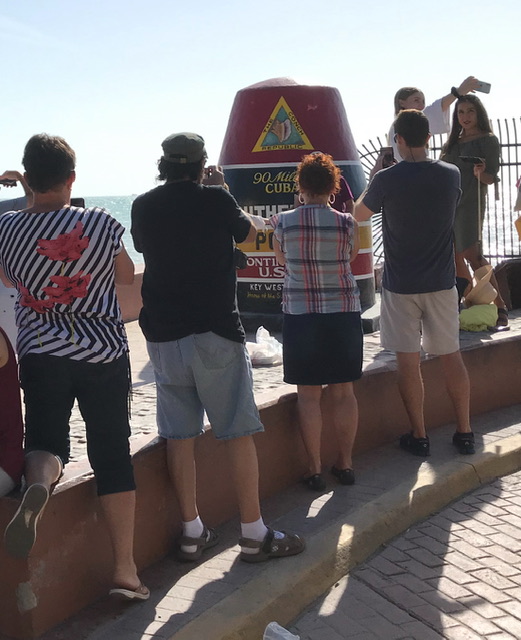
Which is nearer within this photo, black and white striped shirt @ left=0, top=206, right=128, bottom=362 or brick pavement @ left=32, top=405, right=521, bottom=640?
black and white striped shirt @ left=0, top=206, right=128, bottom=362

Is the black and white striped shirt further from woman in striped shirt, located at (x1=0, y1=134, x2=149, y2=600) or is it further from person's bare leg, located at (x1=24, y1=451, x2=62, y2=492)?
person's bare leg, located at (x1=24, y1=451, x2=62, y2=492)

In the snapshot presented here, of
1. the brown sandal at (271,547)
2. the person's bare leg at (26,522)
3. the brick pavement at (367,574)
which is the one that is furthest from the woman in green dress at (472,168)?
the person's bare leg at (26,522)

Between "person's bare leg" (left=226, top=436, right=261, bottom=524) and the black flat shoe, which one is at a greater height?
"person's bare leg" (left=226, top=436, right=261, bottom=524)

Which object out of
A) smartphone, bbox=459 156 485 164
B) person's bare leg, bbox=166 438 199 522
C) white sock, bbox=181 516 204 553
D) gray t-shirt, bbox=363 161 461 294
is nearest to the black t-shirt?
person's bare leg, bbox=166 438 199 522

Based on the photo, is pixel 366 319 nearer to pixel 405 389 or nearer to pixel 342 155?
pixel 342 155

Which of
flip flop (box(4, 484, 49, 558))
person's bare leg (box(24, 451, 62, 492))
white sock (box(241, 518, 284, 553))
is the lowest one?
white sock (box(241, 518, 284, 553))

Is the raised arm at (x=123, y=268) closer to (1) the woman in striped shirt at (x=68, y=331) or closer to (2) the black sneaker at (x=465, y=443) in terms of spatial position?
(1) the woman in striped shirt at (x=68, y=331)

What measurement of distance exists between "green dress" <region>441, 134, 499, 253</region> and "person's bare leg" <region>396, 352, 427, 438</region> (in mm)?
2538

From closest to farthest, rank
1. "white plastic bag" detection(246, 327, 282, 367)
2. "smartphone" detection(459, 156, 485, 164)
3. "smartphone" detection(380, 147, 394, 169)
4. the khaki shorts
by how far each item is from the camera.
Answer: the khaki shorts, "smartphone" detection(380, 147, 394, 169), "white plastic bag" detection(246, 327, 282, 367), "smartphone" detection(459, 156, 485, 164)

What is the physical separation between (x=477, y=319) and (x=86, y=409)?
4.21m

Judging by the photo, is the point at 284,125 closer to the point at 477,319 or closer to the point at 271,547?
the point at 477,319

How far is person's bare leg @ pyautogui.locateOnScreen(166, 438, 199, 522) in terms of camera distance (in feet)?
13.0

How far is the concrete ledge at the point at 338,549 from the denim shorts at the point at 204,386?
24.3 inches

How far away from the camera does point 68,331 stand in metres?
3.43
